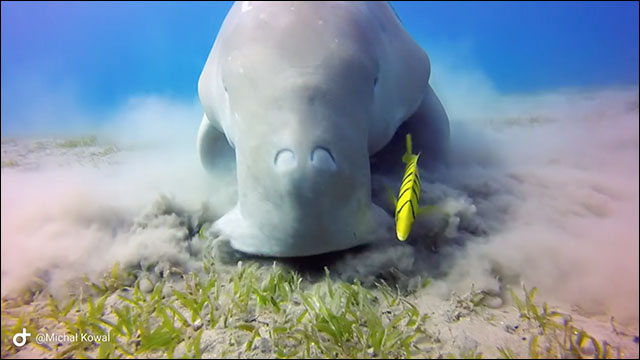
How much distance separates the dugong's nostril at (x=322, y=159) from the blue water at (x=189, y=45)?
14.2m

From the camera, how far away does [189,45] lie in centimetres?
7294

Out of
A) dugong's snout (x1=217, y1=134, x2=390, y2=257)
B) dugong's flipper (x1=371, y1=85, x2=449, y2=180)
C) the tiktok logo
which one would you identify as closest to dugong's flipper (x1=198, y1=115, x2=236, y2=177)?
dugong's flipper (x1=371, y1=85, x2=449, y2=180)

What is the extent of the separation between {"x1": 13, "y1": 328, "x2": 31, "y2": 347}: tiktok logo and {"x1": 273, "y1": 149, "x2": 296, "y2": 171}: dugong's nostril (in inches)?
56.6

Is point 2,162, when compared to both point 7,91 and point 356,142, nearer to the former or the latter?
point 356,142

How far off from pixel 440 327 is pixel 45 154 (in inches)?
317

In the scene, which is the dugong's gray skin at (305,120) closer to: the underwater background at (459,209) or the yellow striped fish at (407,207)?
the yellow striped fish at (407,207)

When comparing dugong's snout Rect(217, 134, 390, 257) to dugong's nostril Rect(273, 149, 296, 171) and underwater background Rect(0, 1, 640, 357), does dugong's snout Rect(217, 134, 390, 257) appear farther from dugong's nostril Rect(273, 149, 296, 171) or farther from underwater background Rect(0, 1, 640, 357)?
underwater background Rect(0, 1, 640, 357)

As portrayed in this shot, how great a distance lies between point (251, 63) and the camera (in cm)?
229

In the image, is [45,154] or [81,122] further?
[81,122]

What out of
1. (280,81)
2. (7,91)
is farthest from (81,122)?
(280,81)

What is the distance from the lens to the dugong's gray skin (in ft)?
6.59

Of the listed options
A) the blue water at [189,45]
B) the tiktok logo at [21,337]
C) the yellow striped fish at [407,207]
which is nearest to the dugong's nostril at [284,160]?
the yellow striped fish at [407,207]

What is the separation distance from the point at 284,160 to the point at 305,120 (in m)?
0.23

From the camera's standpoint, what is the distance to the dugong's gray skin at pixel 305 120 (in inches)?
79.0
